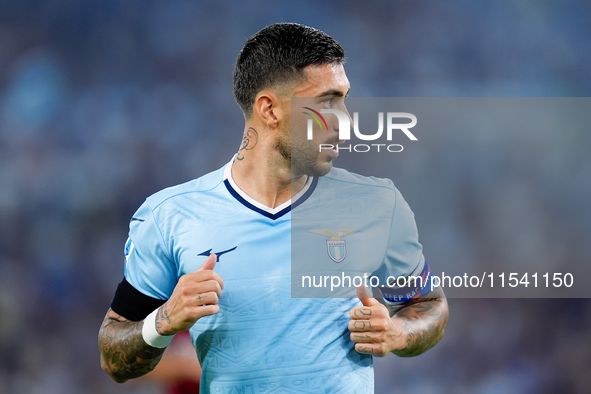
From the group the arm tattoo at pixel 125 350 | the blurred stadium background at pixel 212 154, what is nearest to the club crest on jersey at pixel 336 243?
the arm tattoo at pixel 125 350

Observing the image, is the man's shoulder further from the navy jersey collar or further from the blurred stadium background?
the blurred stadium background

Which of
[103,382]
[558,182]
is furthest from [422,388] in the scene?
[103,382]

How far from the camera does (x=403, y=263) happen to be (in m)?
2.47

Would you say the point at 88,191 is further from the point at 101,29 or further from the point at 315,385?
the point at 315,385

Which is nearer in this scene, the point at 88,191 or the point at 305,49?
the point at 305,49

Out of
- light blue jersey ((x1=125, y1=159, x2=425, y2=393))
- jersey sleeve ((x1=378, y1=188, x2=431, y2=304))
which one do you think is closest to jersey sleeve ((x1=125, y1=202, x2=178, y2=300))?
light blue jersey ((x1=125, y1=159, x2=425, y2=393))

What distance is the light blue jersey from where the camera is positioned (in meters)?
2.25

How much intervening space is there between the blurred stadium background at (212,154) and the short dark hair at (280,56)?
99.3 inches

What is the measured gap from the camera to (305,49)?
2.43 metres

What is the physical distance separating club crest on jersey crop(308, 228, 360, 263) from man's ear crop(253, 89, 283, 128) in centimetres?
44

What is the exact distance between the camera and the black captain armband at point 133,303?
2391 mm

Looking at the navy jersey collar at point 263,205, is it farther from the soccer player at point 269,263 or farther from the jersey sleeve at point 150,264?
the jersey sleeve at point 150,264

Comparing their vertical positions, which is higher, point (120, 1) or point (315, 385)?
point (120, 1)

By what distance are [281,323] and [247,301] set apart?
0.14m
